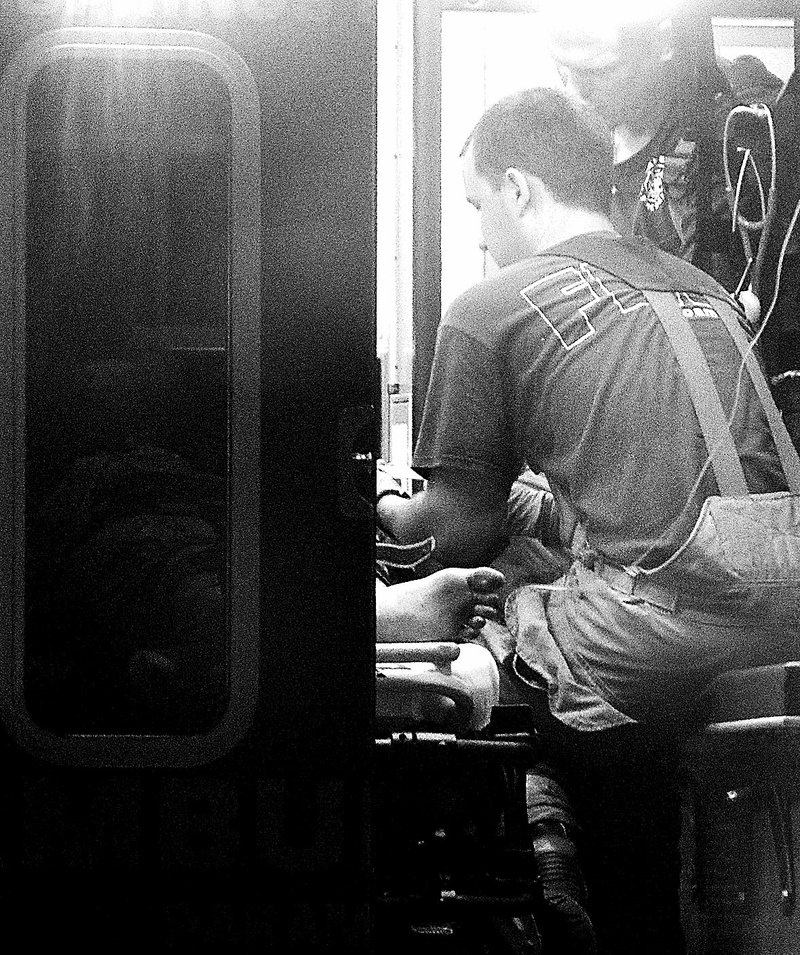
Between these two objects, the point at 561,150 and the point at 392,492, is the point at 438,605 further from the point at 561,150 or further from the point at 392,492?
the point at 561,150

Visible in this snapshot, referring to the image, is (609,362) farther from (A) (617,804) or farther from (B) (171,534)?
(B) (171,534)

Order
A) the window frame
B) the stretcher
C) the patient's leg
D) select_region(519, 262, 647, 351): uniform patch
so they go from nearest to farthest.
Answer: the window frame
the stretcher
the patient's leg
select_region(519, 262, 647, 351): uniform patch

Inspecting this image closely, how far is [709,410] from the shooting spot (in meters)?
2.12

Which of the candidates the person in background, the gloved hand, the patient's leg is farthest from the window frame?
the person in background

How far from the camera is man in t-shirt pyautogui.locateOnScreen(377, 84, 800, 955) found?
82.7 inches

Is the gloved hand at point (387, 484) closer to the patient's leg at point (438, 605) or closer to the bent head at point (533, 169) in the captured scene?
the patient's leg at point (438, 605)

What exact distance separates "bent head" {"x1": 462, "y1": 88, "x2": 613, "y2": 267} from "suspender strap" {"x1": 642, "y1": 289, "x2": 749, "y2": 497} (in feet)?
0.83

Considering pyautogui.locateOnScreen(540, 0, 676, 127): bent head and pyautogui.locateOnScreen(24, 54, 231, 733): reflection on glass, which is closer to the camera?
pyautogui.locateOnScreen(24, 54, 231, 733): reflection on glass

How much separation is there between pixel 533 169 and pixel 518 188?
44 millimetres

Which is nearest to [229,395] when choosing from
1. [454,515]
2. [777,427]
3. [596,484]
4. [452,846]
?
[452,846]

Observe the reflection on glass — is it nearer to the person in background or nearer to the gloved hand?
the gloved hand

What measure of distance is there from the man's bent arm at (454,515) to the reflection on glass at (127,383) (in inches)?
28.0

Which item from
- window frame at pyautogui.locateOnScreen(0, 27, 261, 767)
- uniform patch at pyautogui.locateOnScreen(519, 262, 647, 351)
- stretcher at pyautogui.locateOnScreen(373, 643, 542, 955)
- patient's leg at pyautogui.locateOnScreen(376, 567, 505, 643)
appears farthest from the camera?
uniform patch at pyautogui.locateOnScreen(519, 262, 647, 351)

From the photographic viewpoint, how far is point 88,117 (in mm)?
1416
